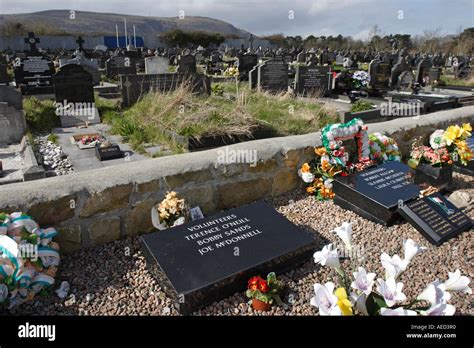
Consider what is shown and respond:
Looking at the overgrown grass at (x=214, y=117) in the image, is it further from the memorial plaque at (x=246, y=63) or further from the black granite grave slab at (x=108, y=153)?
the memorial plaque at (x=246, y=63)

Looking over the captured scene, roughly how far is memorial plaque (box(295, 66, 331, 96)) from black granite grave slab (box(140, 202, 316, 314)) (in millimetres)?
9154

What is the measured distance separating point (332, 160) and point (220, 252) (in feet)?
5.98

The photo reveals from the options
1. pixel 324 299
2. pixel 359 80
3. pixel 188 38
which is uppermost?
pixel 188 38

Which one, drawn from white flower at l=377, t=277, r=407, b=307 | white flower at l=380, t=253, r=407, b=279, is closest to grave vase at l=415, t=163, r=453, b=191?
white flower at l=380, t=253, r=407, b=279

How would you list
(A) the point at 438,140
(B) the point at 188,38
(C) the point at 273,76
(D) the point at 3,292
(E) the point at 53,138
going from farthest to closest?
1. (B) the point at 188,38
2. (C) the point at 273,76
3. (E) the point at 53,138
4. (A) the point at 438,140
5. (D) the point at 3,292

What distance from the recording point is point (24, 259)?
7.11ft

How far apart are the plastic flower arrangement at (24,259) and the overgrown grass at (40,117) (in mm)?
6262

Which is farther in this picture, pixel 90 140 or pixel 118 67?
pixel 118 67

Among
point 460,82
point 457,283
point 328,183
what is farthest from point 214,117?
point 460,82

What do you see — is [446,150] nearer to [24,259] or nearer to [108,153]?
[24,259]

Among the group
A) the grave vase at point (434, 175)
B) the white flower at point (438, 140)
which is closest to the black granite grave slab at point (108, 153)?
the grave vase at point (434, 175)

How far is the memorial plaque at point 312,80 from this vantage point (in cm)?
1138
